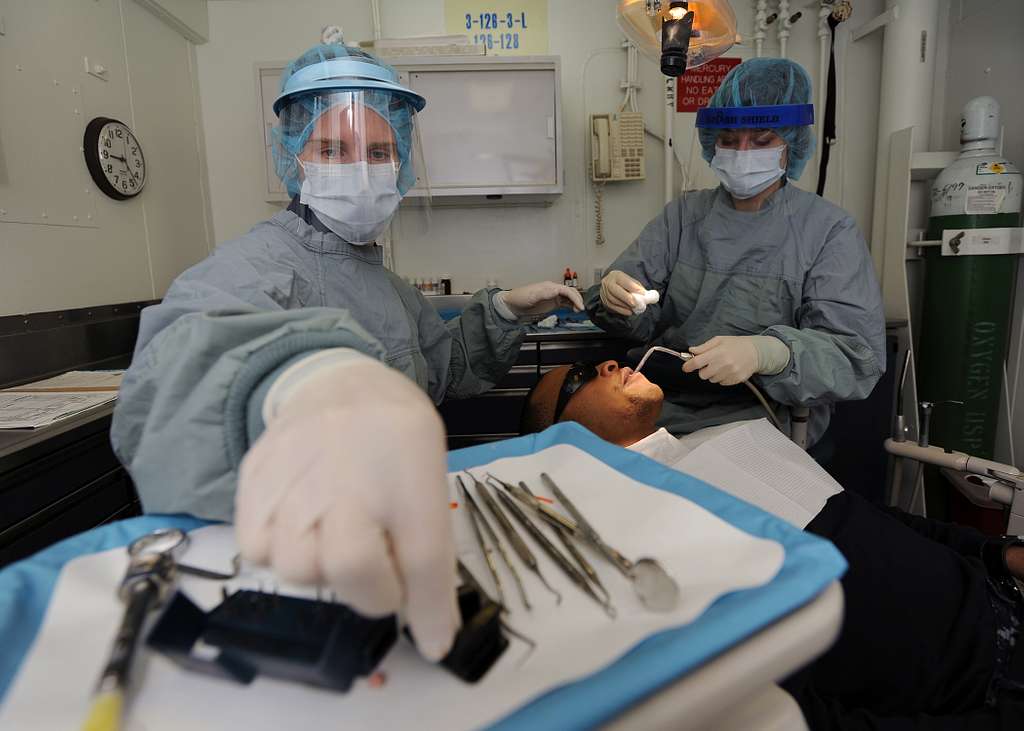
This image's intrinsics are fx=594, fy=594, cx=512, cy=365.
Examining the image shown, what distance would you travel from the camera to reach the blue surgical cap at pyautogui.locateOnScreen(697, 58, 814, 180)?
1.68 m

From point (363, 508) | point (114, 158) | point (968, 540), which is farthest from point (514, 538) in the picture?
point (114, 158)

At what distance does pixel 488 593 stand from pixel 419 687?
0.12 m

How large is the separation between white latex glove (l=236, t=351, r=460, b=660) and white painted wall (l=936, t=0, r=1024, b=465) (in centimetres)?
299

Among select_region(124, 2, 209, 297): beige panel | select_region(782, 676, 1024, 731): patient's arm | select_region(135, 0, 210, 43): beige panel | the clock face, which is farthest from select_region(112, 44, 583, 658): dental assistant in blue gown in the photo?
select_region(135, 0, 210, 43): beige panel

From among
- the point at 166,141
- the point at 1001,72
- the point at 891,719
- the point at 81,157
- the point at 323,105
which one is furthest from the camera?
the point at 166,141

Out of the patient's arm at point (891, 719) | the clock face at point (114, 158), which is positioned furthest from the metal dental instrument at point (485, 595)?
the clock face at point (114, 158)

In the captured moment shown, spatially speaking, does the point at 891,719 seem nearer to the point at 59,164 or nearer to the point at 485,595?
the point at 485,595

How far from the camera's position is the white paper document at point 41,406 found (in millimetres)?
1407

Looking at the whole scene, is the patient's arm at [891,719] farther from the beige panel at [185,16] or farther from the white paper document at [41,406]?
the beige panel at [185,16]

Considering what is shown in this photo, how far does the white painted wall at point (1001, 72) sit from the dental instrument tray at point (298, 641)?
9.74ft

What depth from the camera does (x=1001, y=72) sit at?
2.55m

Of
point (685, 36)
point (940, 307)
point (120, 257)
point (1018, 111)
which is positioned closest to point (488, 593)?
point (685, 36)

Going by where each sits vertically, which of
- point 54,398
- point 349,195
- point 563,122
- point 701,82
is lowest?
point 54,398

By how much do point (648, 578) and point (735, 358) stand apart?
0.92 meters
